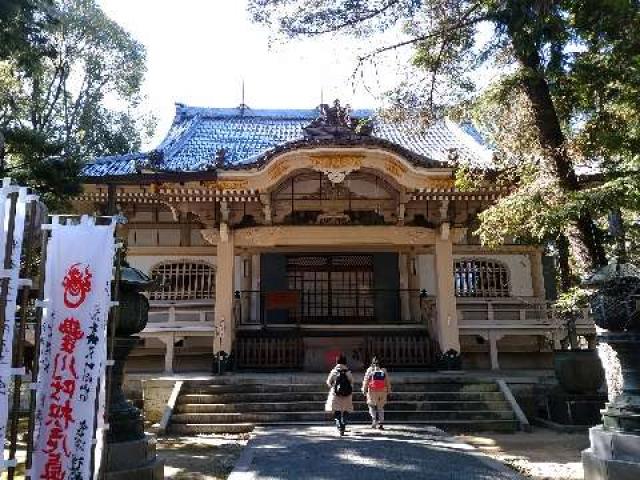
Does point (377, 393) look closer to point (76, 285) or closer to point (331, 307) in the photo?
point (331, 307)

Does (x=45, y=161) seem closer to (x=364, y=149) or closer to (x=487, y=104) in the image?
(x=364, y=149)

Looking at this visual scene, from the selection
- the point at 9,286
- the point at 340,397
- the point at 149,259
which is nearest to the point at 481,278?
the point at 340,397

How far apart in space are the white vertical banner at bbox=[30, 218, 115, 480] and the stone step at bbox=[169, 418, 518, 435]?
547 centimetres

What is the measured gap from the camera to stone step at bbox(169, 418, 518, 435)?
9.72 m

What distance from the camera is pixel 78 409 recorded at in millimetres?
4426

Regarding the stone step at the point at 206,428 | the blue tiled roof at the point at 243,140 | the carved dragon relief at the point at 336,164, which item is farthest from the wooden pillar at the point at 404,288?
the stone step at the point at 206,428

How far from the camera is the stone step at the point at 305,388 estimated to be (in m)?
11.0

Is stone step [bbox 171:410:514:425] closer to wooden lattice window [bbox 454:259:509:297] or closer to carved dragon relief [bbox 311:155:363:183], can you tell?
wooden lattice window [bbox 454:259:509:297]

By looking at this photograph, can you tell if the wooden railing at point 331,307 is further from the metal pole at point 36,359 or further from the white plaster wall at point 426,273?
the metal pole at point 36,359

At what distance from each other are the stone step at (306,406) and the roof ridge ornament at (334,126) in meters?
5.64

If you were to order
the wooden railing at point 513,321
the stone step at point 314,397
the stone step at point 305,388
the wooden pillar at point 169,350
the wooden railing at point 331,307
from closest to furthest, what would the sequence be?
the stone step at point 314,397 → the stone step at point 305,388 → the wooden pillar at point 169,350 → the wooden railing at point 513,321 → the wooden railing at point 331,307

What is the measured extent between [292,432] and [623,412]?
5110 millimetres

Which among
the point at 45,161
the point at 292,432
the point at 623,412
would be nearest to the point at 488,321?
the point at 292,432

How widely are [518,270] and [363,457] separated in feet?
30.7
